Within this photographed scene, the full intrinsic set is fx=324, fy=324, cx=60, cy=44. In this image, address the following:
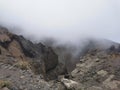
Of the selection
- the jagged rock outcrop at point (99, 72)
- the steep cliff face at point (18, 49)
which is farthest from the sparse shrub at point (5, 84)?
the steep cliff face at point (18, 49)

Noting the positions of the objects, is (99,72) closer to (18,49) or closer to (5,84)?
(18,49)

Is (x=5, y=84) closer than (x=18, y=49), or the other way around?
(x=5, y=84)

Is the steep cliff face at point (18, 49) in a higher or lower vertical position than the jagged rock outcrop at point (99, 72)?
higher

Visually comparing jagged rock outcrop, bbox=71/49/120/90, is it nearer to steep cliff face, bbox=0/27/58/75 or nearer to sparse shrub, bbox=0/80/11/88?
steep cliff face, bbox=0/27/58/75

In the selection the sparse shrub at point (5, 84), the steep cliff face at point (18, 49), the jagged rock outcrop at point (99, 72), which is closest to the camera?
the sparse shrub at point (5, 84)

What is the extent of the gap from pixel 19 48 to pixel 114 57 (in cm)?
1001

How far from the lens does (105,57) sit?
28828mm

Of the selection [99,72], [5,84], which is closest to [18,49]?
[99,72]

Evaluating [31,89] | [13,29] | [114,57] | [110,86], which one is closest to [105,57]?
[114,57]

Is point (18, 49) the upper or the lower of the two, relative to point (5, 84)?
upper

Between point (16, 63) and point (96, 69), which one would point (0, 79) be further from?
point (96, 69)

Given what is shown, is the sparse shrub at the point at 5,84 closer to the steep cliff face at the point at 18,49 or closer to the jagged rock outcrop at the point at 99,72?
the jagged rock outcrop at the point at 99,72

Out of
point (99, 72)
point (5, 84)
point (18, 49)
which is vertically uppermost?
point (18, 49)

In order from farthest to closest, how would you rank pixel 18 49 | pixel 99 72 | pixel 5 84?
pixel 18 49
pixel 99 72
pixel 5 84
